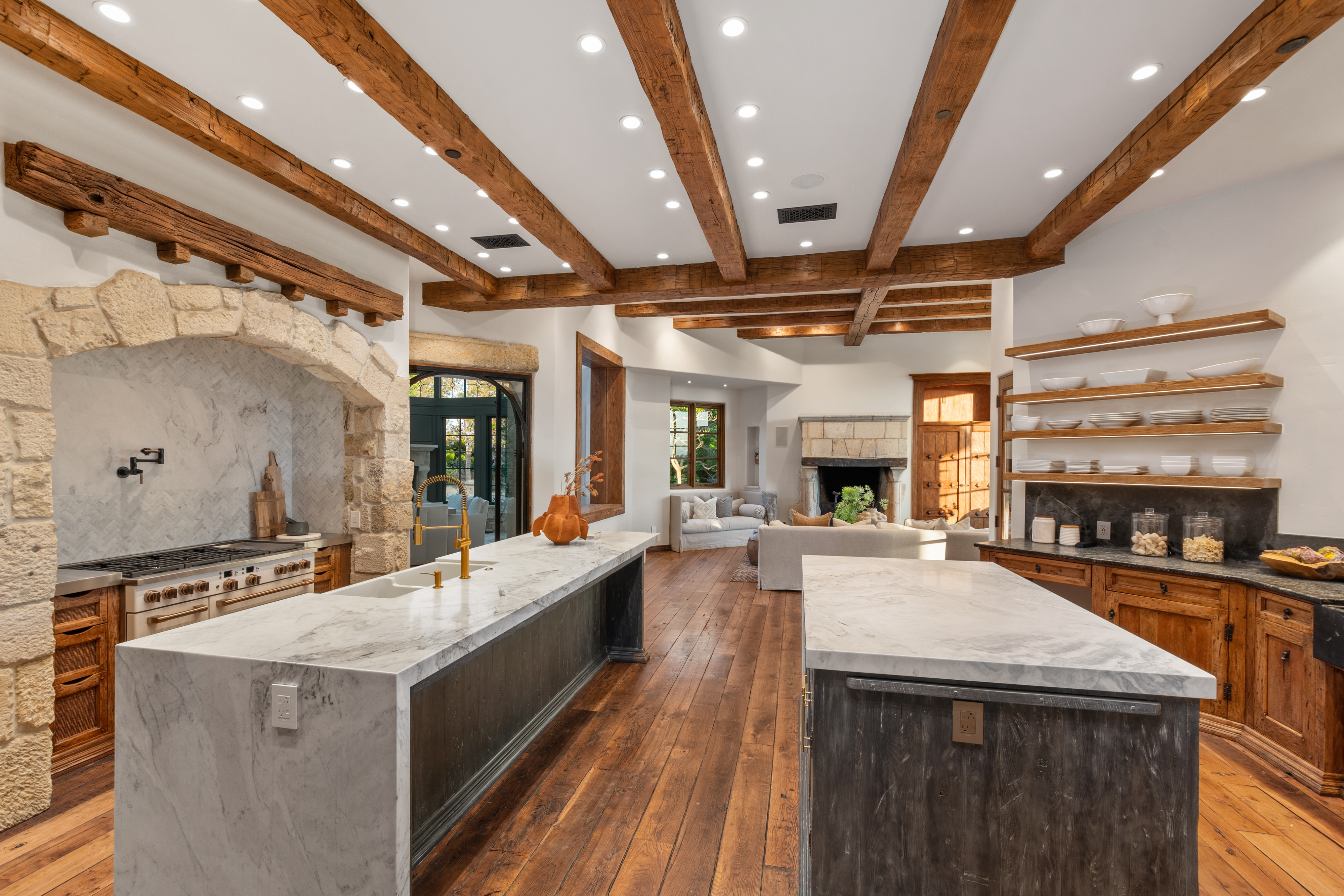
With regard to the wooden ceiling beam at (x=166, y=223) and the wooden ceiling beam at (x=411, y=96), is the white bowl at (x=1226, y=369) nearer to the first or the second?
the wooden ceiling beam at (x=411, y=96)

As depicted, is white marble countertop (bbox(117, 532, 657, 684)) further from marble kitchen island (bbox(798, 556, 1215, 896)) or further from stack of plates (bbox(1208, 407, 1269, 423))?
stack of plates (bbox(1208, 407, 1269, 423))

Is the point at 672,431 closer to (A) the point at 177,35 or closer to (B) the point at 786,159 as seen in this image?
(B) the point at 786,159

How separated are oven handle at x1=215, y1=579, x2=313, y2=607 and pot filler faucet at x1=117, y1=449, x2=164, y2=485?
83 cm

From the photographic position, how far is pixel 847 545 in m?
5.93

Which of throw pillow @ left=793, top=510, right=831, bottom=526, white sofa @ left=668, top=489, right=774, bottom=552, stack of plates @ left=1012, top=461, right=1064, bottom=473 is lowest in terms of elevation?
white sofa @ left=668, top=489, right=774, bottom=552

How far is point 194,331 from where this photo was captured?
9.55 feet

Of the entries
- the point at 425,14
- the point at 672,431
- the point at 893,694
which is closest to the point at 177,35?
the point at 425,14

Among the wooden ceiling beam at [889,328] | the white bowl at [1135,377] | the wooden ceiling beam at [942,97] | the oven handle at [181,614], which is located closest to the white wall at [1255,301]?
the white bowl at [1135,377]

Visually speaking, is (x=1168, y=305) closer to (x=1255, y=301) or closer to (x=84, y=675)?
(x=1255, y=301)

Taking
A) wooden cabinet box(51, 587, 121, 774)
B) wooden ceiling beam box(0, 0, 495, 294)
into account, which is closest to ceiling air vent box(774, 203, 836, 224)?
wooden ceiling beam box(0, 0, 495, 294)

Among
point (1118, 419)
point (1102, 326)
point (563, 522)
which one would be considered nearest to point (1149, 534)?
point (1118, 419)

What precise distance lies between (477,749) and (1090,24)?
348cm

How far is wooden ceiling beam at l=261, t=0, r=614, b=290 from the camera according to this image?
2.05 m

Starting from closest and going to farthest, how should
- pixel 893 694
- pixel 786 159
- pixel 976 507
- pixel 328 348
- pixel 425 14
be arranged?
pixel 893 694
pixel 425 14
pixel 786 159
pixel 328 348
pixel 976 507
